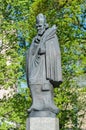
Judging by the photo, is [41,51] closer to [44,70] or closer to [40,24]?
[44,70]

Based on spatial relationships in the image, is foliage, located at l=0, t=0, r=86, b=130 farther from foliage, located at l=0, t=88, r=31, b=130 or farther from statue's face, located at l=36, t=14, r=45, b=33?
statue's face, located at l=36, t=14, r=45, b=33

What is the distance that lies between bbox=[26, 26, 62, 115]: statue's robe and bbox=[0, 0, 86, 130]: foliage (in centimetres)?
748

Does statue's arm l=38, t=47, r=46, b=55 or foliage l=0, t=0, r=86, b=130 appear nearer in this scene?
statue's arm l=38, t=47, r=46, b=55

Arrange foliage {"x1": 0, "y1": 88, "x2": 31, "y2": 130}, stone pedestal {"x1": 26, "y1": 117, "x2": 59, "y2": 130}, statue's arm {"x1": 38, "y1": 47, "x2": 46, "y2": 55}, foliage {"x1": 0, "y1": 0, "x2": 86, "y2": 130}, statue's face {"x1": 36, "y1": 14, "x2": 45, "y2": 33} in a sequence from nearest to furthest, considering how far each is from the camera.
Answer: stone pedestal {"x1": 26, "y1": 117, "x2": 59, "y2": 130}
statue's arm {"x1": 38, "y1": 47, "x2": 46, "y2": 55}
statue's face {"x1": 36, "y1": 14, "x2": 45, "y2": 33}
foliage {"x1": 0, "y1": 88, "x2": 31, "y2": 130}
foliage {"x1": 0, "y1": 0, "x2": 86, "y2": 130}

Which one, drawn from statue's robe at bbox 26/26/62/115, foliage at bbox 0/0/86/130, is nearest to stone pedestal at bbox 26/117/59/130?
statue's robe at bbox 26/26/62/115

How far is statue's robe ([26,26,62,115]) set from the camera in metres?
9.30

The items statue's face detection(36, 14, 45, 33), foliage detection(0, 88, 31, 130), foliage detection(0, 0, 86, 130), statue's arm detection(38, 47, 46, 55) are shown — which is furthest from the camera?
foliage detection(0, 0, 86, 130)

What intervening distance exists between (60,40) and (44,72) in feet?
29.8

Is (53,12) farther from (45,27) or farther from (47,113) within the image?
(47,113)

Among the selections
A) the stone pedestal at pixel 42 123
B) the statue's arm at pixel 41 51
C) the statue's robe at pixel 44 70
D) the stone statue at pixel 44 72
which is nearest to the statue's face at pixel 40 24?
the stone statue at pixel 44 72

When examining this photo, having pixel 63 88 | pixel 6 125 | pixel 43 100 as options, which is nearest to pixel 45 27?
pixel 43 100

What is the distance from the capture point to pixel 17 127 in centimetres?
1712

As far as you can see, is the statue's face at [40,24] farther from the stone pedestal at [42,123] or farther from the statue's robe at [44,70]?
the stone pedestal at [42,123]

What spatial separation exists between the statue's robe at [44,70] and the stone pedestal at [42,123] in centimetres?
26
